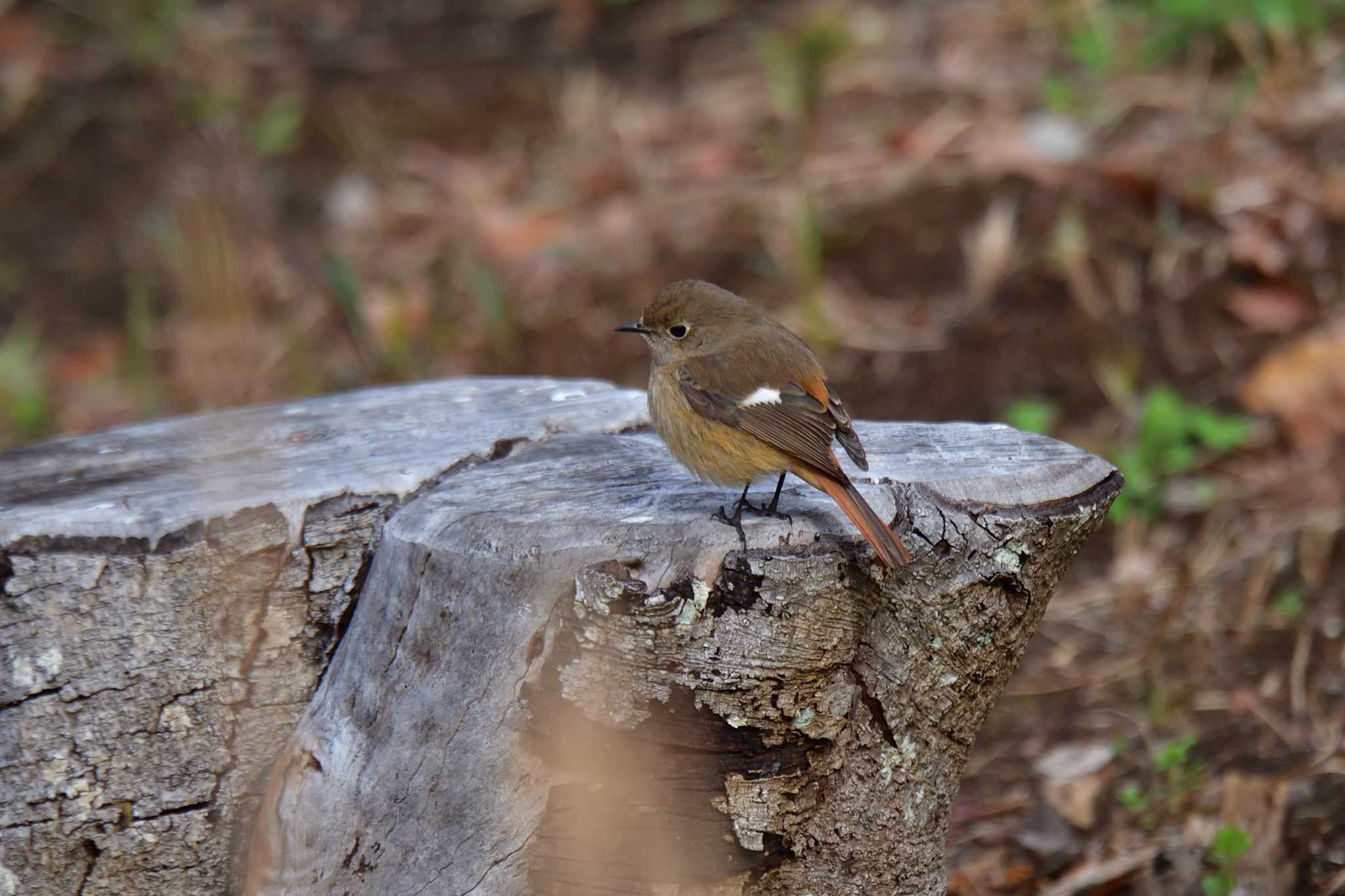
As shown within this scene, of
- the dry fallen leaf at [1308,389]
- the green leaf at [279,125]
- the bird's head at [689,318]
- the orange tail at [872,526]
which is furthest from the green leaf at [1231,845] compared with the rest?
the green leaf at [279,125]

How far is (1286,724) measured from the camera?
4.07 m

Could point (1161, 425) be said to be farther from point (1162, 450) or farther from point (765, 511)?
point (765, 511)

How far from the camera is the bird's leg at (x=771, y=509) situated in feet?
9.18

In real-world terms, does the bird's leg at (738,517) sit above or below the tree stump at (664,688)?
above

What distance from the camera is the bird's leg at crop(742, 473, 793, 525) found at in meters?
2.80

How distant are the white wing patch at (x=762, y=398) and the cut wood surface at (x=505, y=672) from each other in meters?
0.21

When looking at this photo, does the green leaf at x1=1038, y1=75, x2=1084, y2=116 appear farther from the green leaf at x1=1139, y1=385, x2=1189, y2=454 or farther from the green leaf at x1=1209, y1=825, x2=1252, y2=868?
the green leaf at x1=1209, y1=825, x2=1252, y2=868

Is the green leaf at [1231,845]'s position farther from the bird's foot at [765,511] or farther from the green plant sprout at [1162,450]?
the green plant sprout at [1162,450]

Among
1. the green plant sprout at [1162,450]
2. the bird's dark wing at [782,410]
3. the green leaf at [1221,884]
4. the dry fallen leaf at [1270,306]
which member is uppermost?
the bird's dark wing at [782,410]

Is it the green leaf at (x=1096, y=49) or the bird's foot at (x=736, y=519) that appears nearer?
the bird's foot at (x=736, y=519)

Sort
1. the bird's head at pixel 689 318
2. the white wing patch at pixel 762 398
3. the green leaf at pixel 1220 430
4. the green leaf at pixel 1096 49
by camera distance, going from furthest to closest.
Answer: the green leaf at pixel 1096 49
the green leaf at pixel 1220 430
the bird's head at pixel 689 318
the white wing patch at pixel 762 398

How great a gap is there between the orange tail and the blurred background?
4.41 ft

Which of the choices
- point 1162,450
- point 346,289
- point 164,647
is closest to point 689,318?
point 164,647

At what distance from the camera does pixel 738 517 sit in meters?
2.72
